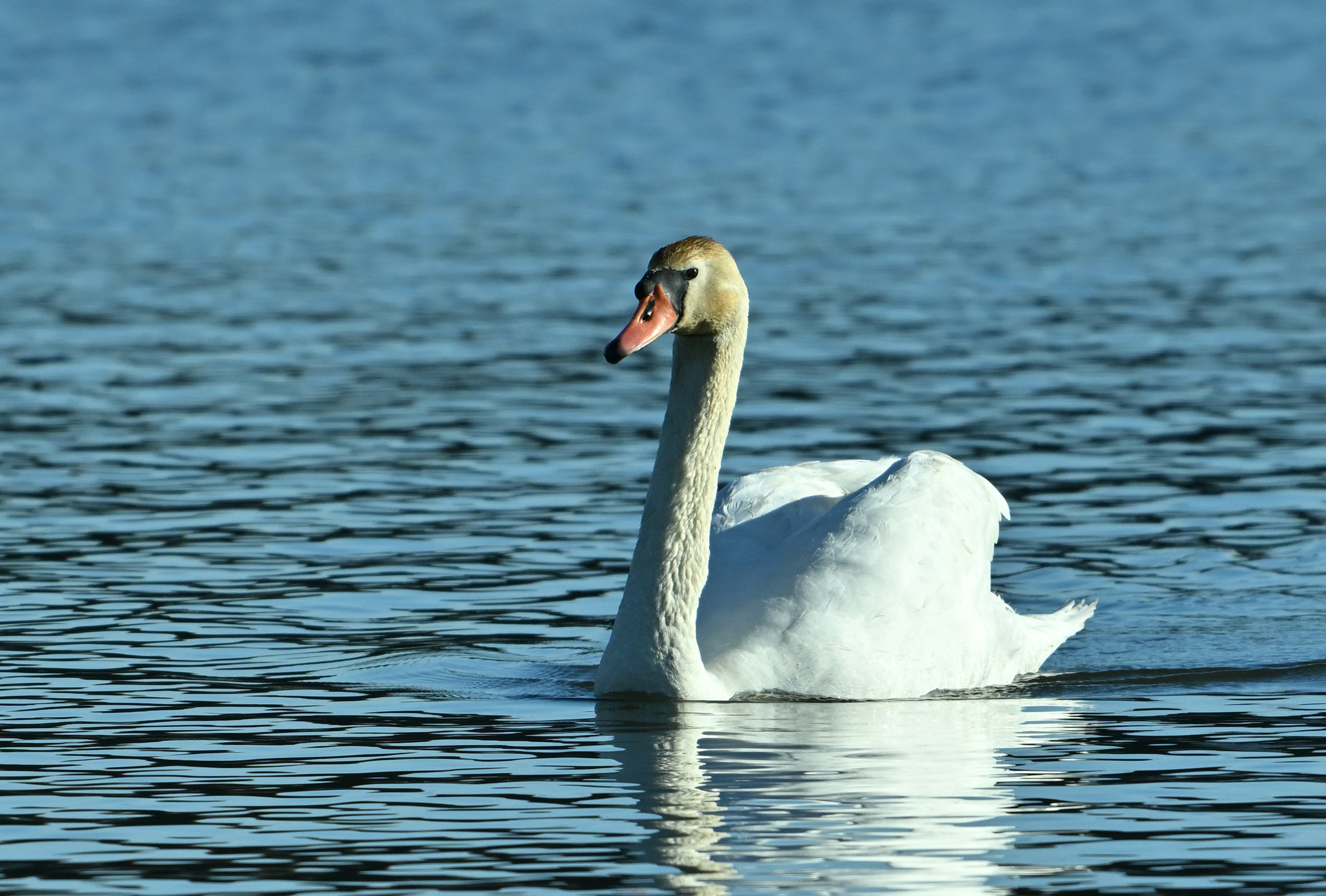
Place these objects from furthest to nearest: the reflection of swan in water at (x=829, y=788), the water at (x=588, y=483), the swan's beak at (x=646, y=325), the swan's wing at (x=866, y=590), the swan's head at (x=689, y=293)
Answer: the swan's wing at (x=866, y=590) → the swan's head at (x=689, y=293) → the swan's beak at (x=646, y=325) → the water at (x=588, y=483) → the reflection of swan in water at (x=829, y=788)

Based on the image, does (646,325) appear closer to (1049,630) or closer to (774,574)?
(774,574)

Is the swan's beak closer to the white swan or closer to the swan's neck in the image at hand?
the white swan

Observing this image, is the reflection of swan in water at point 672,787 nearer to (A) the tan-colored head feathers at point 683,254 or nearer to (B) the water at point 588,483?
(B) the water at point 588,483

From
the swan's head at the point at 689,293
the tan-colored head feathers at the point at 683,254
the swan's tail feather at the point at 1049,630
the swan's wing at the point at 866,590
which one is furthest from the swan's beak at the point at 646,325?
the swan's tail feather at the point at 1049,630

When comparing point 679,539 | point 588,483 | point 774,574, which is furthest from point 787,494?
point 588,483

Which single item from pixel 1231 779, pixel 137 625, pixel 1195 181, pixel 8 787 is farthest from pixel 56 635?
pixel 1195 181

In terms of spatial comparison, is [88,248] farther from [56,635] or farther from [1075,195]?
[56,635]

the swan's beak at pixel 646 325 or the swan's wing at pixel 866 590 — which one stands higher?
the swan's beak at pixel 646 325

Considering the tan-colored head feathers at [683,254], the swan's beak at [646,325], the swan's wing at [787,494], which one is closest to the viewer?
the swan's beak at [646,325]

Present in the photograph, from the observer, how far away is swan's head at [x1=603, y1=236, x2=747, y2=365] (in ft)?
33.4

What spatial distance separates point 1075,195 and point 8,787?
2608cm

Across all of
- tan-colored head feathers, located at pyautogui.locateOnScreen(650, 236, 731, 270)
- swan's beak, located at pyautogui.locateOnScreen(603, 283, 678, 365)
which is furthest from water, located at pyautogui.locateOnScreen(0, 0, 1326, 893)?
Result: tan-colored head feathers, located at pyautogui.locateOnScreen(650, 236, 731, 270)

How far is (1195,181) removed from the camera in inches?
1344

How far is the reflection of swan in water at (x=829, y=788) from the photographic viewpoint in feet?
24.7
